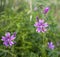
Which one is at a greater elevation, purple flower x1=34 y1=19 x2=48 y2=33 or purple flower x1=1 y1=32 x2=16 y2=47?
purple flower x1=34 y1=19 x2=48 y2=33

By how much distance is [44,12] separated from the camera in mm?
2023

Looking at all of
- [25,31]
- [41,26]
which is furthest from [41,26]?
[25,31]

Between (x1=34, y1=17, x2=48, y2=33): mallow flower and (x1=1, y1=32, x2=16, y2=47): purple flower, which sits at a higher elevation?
(x1=34, y1=17, x2=48, y2=33): mallow flower

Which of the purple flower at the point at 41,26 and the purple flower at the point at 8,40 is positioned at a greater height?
the purple flower at the point at 41,26

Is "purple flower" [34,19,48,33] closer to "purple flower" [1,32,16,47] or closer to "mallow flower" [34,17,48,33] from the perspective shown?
"mallow flower" [34,17,48,33]

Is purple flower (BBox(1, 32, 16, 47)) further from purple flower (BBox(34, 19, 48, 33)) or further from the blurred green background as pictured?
purple flower (BBox(34, 19, 48, 33))

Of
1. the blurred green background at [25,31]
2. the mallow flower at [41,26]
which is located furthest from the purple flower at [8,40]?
the mallow flower at [41,26]

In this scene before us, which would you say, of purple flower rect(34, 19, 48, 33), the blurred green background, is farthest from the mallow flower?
the blurred green background

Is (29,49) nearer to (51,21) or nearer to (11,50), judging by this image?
(11,50)

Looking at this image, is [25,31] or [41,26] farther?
[25,31]

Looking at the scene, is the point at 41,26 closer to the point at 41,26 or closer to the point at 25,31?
the point at 41,26

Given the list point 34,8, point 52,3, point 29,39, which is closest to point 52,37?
point 29,39

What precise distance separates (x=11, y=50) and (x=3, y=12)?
51cm

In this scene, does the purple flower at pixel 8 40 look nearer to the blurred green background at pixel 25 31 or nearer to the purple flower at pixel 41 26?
the blurred green background at pixel 25 31
